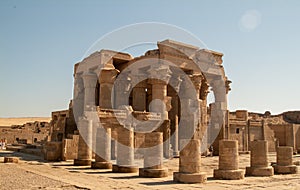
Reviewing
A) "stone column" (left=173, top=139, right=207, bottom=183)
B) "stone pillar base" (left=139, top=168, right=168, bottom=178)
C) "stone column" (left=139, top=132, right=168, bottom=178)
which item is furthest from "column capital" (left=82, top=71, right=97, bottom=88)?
"stone column" (left=173, top=139, right=207, bottom=183)

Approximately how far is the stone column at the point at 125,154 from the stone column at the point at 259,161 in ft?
16.2

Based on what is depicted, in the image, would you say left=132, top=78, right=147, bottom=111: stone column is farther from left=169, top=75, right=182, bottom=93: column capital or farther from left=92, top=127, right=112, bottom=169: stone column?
left=92, top=127, right=112, bottom=169: stone column

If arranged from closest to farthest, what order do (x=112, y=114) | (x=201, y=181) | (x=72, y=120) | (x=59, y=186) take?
(x=59, y=186) < (x=201, y=181) < (x=112, y=114) < (x=72, y=120)

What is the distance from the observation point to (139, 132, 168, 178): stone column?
1168 centimetres

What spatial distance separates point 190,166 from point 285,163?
5926mm

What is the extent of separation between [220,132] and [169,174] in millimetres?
11969

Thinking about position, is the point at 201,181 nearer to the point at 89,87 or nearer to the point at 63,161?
the point at 63,161

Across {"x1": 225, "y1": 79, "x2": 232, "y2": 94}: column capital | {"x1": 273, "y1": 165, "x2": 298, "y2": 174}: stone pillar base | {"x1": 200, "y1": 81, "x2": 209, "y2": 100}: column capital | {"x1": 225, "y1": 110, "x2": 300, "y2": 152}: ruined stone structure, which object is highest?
{"x1": 225, "y1": 79, "x2": 232, "y2": 94}: column capital

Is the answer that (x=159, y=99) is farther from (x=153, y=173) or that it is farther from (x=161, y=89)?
(x=153, y=173)

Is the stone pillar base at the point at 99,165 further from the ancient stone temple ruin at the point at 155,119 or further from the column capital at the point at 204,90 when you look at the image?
the column capital at the point at 204,90

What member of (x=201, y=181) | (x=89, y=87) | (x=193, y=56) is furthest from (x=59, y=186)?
(x=193, y=56)

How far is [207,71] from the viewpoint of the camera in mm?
27359

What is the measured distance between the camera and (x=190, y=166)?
10.8 meters

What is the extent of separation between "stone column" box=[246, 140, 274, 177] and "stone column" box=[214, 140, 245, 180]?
1239 mm
